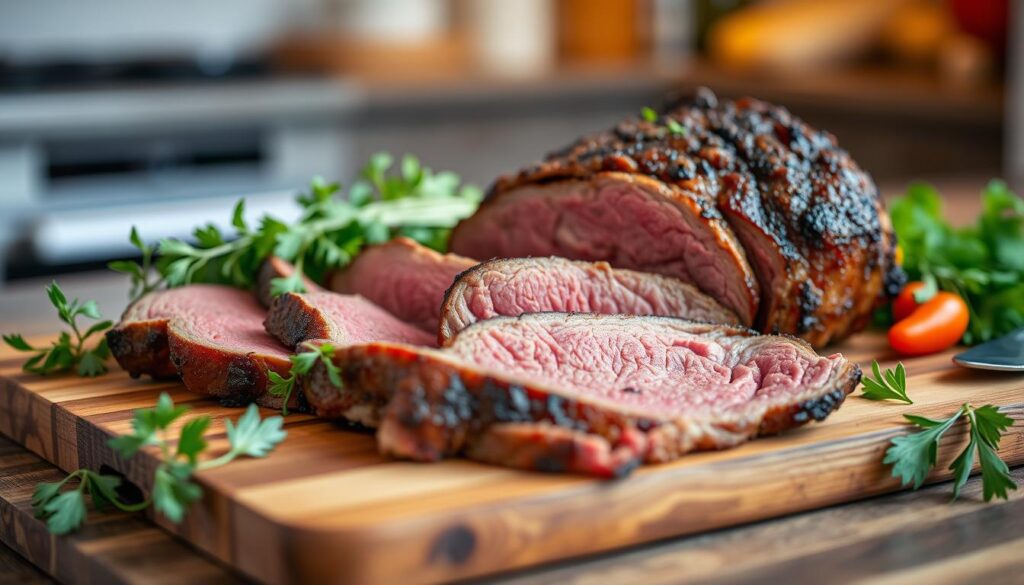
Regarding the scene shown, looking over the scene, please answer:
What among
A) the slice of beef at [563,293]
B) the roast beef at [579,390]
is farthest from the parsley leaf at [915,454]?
the slice of beef at [563,293]

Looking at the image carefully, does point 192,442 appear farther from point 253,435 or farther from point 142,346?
point 142,346

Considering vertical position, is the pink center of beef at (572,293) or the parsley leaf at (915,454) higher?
the pink center of beef at (572,293)

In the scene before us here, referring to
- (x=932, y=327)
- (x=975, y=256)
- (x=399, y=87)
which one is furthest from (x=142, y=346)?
(x=399, y=87)

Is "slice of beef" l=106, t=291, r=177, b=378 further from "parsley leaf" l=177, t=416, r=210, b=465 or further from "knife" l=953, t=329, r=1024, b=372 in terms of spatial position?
"knife" l=953, t=329, r=1024, b=372

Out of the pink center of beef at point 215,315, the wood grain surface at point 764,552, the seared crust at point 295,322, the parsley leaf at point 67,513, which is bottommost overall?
the wood grain surface at point 764,552

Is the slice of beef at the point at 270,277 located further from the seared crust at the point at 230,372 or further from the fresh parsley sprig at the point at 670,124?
the fresh parsley sprig at the point at 670,124

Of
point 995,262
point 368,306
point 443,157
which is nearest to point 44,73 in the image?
point 443,157
